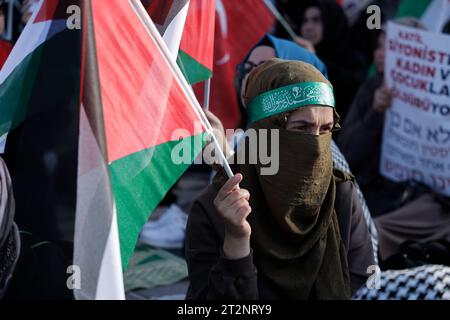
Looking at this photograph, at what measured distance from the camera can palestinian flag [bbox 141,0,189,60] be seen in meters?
2.94

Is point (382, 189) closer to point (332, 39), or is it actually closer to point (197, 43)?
point (332, 39)

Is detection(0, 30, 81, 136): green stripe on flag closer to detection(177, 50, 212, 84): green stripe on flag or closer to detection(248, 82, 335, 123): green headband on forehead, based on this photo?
detection(248, 82, 335, 123): green headband on forehead

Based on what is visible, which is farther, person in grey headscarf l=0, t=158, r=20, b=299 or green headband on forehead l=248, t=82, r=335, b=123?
green headband on forehead l=248, t=82, r=335, b=123

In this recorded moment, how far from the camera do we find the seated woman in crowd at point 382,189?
17.1ft

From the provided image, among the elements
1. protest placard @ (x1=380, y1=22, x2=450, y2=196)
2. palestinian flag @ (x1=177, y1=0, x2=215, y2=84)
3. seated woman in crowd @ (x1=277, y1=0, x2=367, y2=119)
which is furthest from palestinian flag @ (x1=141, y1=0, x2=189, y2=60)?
seated woman in crowd @ (x1=277, y1=0, x2=367, y2=119)

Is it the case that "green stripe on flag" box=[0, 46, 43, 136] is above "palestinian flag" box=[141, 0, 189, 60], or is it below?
below

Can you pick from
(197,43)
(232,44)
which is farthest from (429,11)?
(197,43)

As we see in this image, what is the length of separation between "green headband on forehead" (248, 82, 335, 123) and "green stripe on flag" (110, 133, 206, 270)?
23 centimetres

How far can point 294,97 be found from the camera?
8.53ft

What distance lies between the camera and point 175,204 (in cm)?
673

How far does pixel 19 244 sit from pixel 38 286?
14cm

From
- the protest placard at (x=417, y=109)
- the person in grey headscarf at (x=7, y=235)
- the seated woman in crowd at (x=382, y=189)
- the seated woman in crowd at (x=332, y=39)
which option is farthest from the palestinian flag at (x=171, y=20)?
the seated woman in crowd at (x=332, y=39)

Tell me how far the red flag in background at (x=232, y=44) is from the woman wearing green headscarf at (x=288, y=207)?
2826 mm
